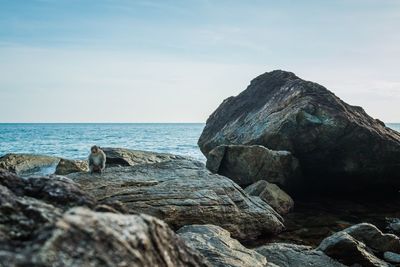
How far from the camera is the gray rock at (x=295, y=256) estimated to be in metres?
9.12

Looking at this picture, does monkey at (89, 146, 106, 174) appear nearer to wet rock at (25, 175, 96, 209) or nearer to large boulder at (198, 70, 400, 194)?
large boulder at (198, 70, 400, 194)

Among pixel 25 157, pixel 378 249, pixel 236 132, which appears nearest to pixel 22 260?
pixel 378 249

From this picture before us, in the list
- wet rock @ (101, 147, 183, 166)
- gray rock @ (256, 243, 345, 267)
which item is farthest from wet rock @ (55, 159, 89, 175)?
gray rock @ (256, 243, 345, 267)

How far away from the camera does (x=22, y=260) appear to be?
2.12m

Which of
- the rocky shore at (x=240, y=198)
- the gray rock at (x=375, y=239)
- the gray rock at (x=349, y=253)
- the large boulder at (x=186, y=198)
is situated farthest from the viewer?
the large boulder at (x=186, y=198)

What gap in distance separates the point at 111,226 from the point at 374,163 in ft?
70.7

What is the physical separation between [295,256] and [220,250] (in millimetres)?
2534

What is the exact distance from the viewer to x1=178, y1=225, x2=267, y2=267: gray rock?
721 cm

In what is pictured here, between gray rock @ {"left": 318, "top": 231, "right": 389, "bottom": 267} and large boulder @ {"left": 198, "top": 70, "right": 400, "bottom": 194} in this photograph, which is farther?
large boulder @ {"left": 198, "top": 70, "right": 400, "bottom": 194}

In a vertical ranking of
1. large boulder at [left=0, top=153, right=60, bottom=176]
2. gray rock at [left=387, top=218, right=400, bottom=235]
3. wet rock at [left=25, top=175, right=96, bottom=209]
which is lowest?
large boulder at [left=0, top=153, right=60, bottom=176]

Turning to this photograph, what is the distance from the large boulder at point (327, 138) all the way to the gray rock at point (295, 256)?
1226 centimetres

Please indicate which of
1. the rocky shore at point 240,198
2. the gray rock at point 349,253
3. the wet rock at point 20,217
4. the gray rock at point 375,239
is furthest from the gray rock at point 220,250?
the gray rock at point 375,239

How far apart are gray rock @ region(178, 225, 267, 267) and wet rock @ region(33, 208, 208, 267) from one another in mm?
4100

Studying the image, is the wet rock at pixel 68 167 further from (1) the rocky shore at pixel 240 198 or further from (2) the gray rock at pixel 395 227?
(2) the gray rock at pixel 395 227
